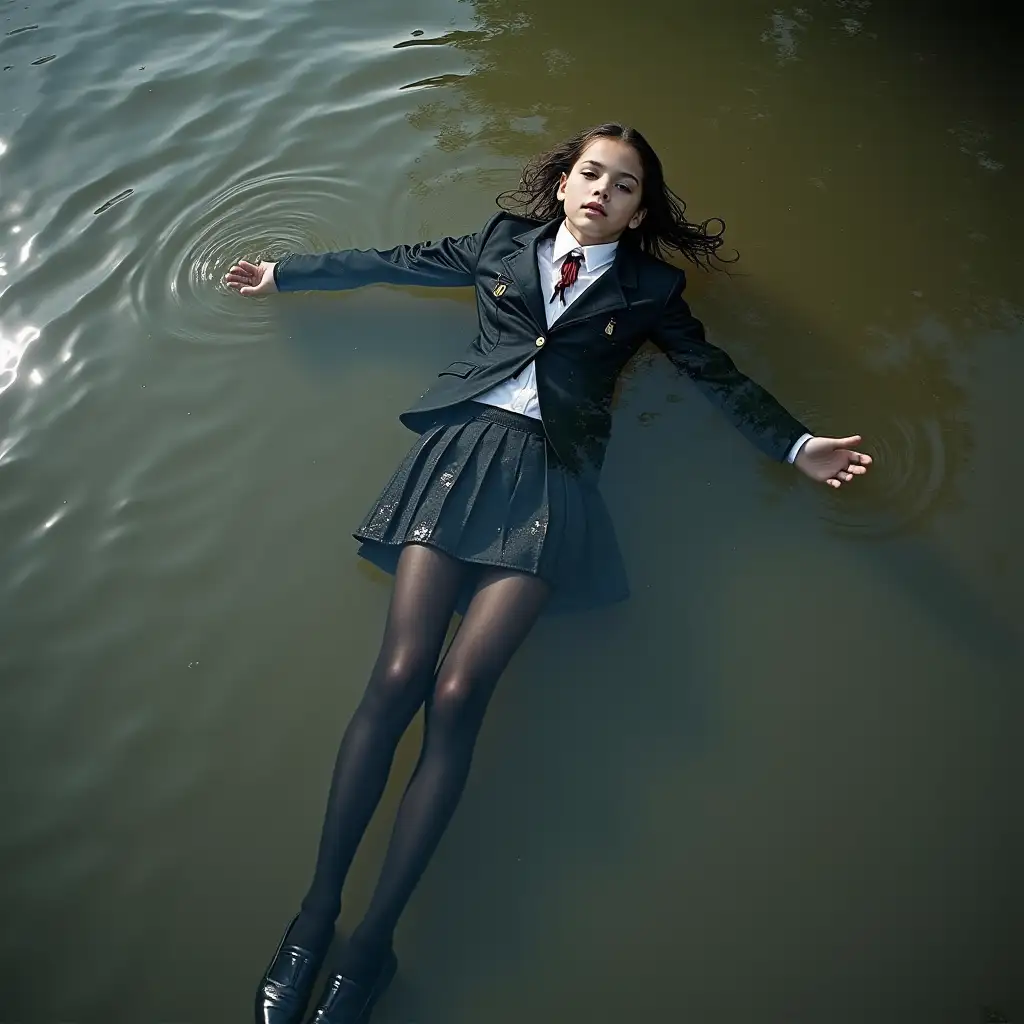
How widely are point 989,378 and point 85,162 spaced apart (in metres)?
4.60

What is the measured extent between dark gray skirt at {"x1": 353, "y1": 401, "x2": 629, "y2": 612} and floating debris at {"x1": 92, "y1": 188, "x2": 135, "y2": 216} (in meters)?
2.44

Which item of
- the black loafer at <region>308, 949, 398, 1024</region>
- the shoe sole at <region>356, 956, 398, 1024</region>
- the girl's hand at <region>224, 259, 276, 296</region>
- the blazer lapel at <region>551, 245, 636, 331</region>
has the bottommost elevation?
the shoe sole at <region>356, 956, 398, 1024</region>

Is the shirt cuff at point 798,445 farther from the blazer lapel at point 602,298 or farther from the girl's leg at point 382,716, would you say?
the girl's leg at point 382,716

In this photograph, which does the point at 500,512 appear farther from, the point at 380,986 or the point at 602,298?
the point at 380,986

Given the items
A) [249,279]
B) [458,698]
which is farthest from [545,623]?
[249,279]

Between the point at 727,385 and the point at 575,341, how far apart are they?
641 millimetres

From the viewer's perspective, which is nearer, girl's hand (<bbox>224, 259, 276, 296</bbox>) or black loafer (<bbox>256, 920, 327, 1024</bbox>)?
black loafer (<bbox>256, 920, 327, 1024</bbox>)

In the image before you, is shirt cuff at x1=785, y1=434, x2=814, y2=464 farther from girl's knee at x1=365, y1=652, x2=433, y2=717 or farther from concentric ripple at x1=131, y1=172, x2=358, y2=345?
concentric ripple at x1=131, y1=172, x2=358, y2=345

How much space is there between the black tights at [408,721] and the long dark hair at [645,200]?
157 cm

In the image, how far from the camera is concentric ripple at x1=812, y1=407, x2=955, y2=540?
363cm

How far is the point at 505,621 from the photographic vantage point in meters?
2.90

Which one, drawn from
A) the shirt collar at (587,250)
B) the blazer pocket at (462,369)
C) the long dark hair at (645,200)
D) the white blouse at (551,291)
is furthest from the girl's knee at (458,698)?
the long dark hair at (645,200)

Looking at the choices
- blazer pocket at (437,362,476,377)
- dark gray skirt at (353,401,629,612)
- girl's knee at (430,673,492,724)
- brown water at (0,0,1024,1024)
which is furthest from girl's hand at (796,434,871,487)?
girl's knee at (430,673,492,724)

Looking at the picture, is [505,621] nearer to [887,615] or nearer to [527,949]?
[527,949]
